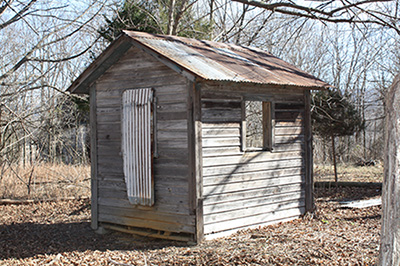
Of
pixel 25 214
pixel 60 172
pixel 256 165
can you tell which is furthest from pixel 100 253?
pixel 60 172

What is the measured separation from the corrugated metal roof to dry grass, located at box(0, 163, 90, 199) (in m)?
6.64

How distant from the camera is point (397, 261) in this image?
159 inches

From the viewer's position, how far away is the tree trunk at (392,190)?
13.3ft

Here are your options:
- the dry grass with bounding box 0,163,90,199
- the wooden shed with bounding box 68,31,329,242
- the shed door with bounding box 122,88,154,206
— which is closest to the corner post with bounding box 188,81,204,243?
the wooden shed with bounding box 68,31,329,242

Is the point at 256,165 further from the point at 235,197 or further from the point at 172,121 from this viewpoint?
the point at 172,121

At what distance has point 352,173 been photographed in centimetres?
1844

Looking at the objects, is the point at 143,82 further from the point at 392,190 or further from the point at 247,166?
the point at 392,190

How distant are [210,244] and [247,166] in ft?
6.31

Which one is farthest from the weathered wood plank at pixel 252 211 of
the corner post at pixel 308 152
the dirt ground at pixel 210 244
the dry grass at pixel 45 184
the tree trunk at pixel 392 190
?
the dry grass at pixel 45 184

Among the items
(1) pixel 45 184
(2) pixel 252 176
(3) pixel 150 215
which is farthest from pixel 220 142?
(1) pixel 45 184

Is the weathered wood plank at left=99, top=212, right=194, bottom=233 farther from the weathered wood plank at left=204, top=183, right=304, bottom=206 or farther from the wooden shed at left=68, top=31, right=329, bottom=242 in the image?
the weathered wood plank at left=204, top=183, right=304, bottom=206

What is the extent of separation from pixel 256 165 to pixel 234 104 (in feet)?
4.70

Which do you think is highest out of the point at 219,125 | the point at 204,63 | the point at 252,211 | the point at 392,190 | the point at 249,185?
the point at 204,63

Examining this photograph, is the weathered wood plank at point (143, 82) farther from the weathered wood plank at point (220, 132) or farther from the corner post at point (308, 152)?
the corner post at point (308, 152)
